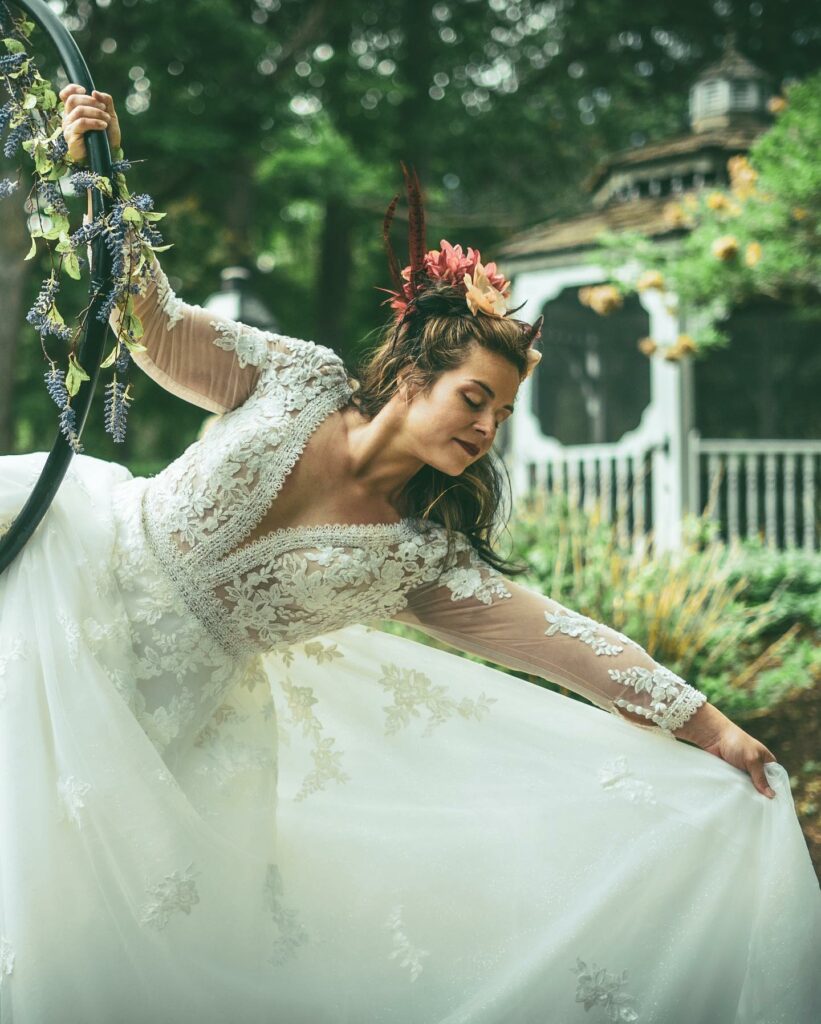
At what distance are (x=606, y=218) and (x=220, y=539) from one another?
11869 mm

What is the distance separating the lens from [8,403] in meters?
14.2

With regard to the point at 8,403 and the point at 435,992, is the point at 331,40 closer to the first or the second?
the point at 8,403

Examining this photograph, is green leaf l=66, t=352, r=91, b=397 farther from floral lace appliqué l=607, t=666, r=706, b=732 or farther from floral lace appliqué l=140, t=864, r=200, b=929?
floral lace appliqué l=607, t=666, r=706, b=732

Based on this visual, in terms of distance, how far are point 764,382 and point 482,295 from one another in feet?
43.0

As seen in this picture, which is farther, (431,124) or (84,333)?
(431,124)

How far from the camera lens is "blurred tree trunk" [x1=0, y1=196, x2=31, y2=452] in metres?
13.2

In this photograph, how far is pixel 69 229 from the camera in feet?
8.45

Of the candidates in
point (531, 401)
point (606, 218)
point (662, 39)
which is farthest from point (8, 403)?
point (662, 39)

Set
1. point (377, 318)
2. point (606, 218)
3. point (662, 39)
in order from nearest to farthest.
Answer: point (606, 218), point (662, 39), point (377, 318)

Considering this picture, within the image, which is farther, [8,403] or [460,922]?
[8,403]

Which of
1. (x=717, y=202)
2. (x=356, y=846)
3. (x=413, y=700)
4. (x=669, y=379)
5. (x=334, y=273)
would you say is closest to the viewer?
(x=356, y=846)

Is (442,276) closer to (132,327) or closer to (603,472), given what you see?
(132,327)

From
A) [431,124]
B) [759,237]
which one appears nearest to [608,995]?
[759,237]

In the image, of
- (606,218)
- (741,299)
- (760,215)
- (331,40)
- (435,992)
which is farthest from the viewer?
(331,40)
